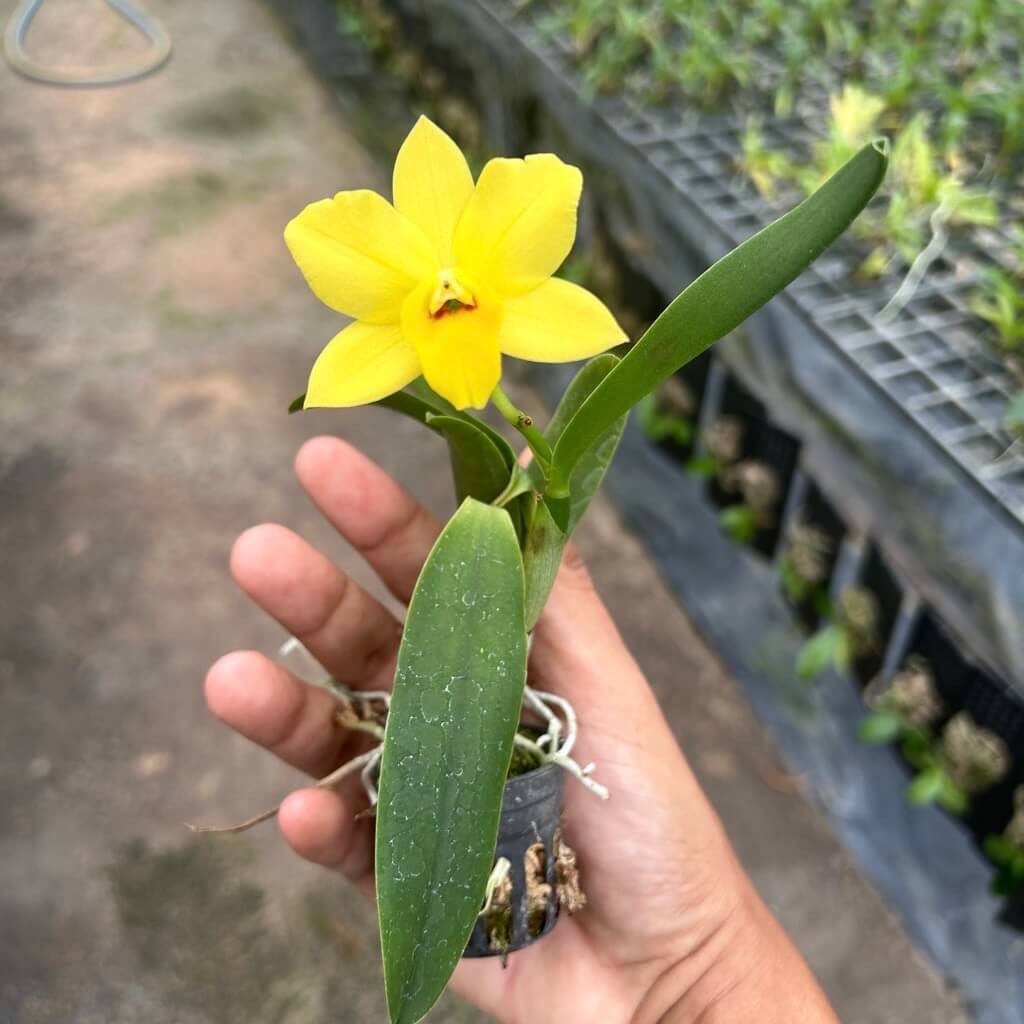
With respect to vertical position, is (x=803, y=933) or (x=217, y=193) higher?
(x=803, y=933)

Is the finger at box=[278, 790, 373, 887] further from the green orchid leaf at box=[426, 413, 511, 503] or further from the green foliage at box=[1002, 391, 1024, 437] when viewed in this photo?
the green foliage at box=[1002, 391, 1024, 437]

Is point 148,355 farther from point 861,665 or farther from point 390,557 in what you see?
point 861,665

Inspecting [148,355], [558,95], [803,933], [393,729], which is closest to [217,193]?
[148,355]

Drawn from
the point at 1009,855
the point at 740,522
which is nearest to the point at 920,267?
the point at 740,522

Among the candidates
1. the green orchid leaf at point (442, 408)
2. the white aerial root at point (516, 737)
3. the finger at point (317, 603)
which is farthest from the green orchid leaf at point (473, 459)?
the finger at point (317, 603)

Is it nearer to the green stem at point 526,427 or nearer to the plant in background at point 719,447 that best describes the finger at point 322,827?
the green stem at point 526,427

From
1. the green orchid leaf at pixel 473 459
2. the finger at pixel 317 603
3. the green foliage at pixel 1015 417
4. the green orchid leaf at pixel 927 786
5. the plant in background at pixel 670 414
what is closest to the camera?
the green orchid leaf at pixel 473 459

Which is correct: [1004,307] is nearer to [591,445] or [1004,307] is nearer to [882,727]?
[882,727]
